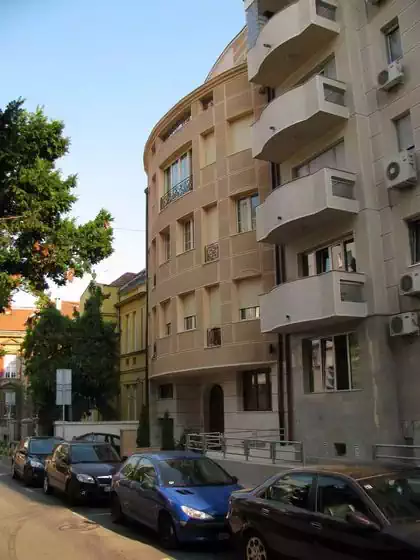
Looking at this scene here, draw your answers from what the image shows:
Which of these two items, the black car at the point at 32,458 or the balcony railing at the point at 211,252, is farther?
the balcony railing at the point at 211,252

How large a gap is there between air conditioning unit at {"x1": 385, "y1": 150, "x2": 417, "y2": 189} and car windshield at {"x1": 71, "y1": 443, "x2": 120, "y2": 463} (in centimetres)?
944

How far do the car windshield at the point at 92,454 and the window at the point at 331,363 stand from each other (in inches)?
213

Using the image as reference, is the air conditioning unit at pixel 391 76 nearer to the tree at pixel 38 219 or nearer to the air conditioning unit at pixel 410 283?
the air conditioning unit at pixel 410 283

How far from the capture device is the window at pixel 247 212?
1977cm

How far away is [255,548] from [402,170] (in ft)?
29.6

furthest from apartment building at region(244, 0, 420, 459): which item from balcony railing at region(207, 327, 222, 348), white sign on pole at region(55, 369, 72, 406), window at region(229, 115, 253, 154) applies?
white sign on pole at region(55, 369, 72, 406)

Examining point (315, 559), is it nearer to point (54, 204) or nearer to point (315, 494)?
point (315, 494)

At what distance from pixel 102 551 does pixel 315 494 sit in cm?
379

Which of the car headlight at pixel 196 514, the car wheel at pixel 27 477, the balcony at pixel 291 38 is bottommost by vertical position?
the car wheel at pixel 27 477

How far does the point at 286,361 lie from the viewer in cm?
1748

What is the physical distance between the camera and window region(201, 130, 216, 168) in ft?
70.7

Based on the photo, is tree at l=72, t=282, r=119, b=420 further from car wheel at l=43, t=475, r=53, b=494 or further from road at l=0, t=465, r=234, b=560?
road at l=0, t=465, r=234, b=560

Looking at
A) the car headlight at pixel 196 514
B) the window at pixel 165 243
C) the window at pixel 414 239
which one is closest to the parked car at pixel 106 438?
the window at pixel 165 243

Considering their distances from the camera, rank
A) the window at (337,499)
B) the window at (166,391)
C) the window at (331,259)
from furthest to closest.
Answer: the window at (166,391)
the window at (331,259)
the window at (337,499)
